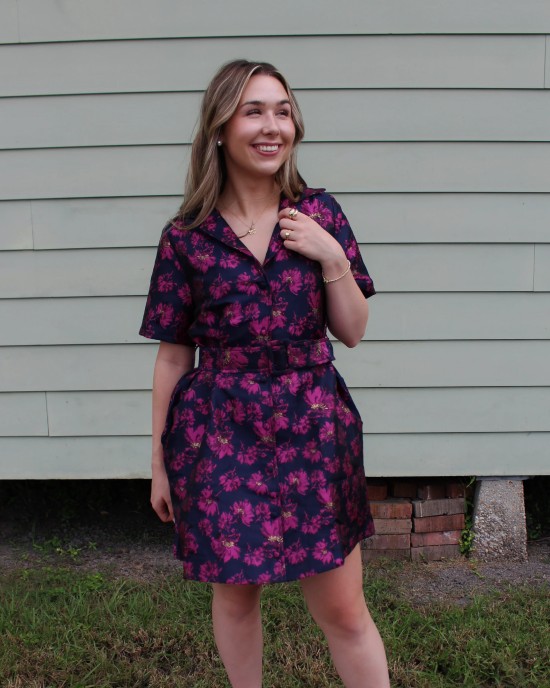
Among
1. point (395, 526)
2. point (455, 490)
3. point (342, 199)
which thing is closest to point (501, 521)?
point (455, 490)

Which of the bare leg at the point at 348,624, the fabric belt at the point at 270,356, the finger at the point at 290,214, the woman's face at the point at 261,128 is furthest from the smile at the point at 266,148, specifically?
the bare leg at the point at 348,624

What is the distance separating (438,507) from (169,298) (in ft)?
6.04

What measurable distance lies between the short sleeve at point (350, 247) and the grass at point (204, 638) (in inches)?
49.7

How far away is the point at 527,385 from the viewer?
3035mm

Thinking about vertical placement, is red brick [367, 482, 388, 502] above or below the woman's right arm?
below

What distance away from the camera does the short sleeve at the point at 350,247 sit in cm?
180

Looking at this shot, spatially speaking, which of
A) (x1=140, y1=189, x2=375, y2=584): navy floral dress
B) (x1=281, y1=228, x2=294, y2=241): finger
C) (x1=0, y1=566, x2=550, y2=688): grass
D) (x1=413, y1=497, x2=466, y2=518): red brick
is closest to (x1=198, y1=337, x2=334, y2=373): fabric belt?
(x1=140, y1=189, x2=375, y2=584): navy floral dress

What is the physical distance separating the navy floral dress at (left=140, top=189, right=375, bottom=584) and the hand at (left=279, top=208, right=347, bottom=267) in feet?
0.12

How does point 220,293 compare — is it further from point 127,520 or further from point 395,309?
point 127,520

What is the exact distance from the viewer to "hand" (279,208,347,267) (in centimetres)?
167

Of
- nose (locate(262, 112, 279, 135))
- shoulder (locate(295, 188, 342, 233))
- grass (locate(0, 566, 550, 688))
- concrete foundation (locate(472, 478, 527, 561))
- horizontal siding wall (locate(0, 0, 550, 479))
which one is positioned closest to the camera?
nose (locate(262, 112, 279, 135))

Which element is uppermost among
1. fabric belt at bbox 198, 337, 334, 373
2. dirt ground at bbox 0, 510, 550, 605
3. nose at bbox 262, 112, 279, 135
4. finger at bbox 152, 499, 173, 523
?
nose at bbox 262, 112, 279, 135

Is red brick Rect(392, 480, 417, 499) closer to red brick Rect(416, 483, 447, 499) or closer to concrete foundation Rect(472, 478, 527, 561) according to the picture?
red brick Rect(416, 483, 447, 499)

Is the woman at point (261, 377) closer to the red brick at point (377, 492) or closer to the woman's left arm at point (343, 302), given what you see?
the woman's left arm at point (343, 302)
